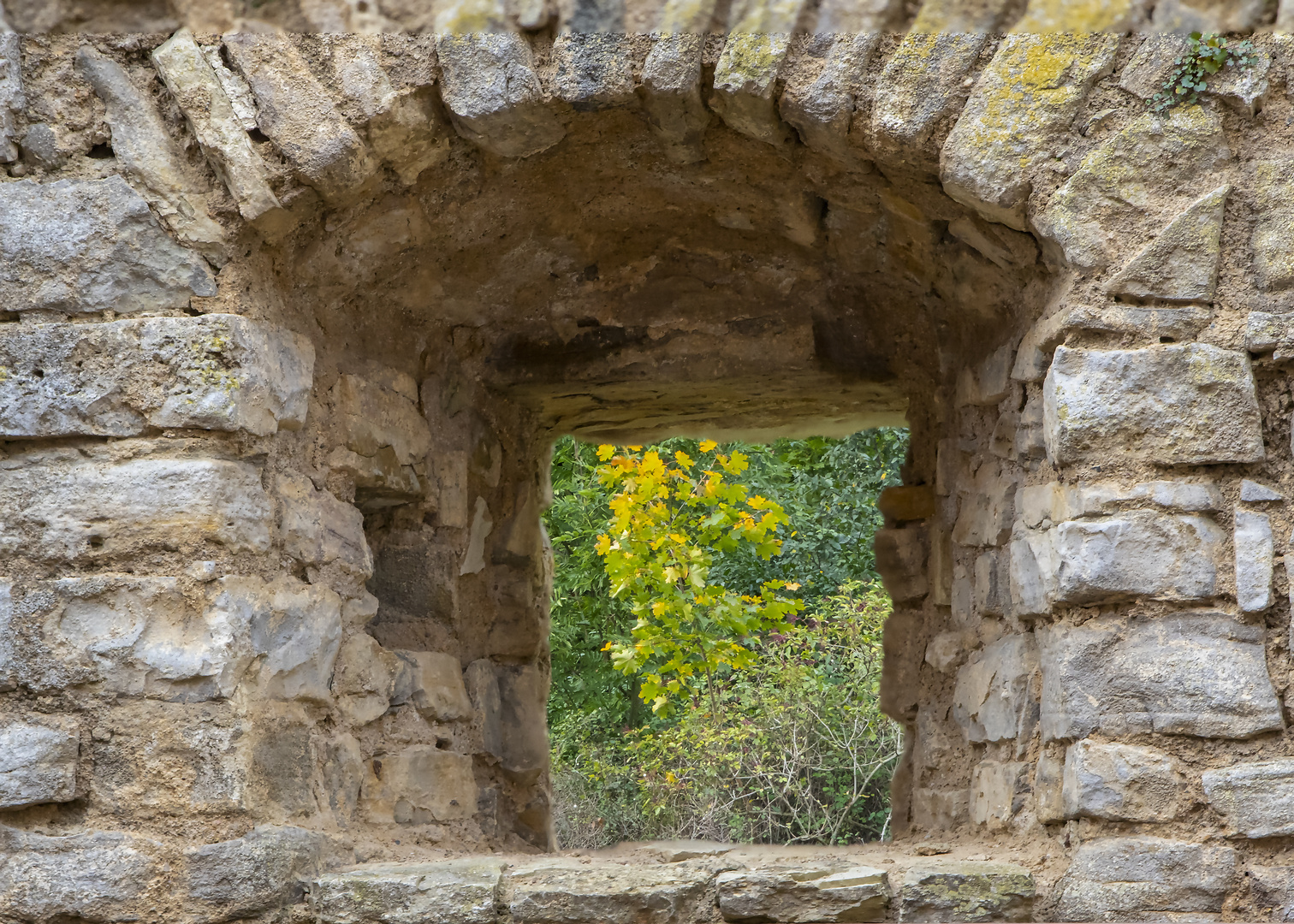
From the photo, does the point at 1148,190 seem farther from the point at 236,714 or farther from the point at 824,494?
the point at 824,494

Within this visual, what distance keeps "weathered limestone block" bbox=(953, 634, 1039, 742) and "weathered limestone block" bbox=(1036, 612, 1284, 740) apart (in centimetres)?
29

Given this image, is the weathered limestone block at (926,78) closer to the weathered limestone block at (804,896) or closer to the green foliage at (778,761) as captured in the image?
the weathered limestone block at (804,896)

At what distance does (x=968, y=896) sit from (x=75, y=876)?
1.55 m

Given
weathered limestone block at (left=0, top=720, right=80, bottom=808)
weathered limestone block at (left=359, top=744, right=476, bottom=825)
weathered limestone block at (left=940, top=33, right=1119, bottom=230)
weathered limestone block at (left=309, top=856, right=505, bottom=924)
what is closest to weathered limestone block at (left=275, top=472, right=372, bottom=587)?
weathered limestone block at (left=359, top=744, right=476, bottom=825)

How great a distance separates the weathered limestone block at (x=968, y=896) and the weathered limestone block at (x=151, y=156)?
1734 mm

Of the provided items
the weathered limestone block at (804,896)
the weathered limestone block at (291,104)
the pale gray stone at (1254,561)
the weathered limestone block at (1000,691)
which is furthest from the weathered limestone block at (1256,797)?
the weathered limestone block at (291,104)

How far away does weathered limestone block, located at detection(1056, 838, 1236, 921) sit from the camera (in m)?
2.06

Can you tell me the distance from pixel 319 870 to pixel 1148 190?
6.44 ft

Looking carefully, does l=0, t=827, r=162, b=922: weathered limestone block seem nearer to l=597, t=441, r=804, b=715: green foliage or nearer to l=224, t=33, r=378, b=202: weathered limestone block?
l=224, t=33, r=378, b=202: weathered limestone block

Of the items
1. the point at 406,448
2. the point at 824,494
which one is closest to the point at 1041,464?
the point at 406,448

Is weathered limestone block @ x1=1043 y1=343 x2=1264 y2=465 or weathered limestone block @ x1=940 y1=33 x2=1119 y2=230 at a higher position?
weathered limestone block @ x1=940 y1=33 x2=1119 y2=230

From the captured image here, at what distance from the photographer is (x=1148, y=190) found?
224 centimetres

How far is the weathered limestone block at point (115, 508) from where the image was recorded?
2.30 m

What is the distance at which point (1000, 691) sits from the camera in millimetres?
2623
